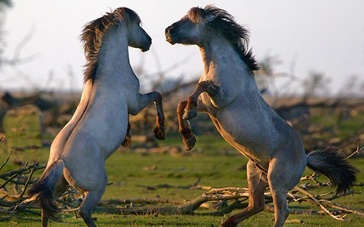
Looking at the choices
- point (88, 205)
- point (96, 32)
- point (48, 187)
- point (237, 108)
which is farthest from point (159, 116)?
point (48, 187)

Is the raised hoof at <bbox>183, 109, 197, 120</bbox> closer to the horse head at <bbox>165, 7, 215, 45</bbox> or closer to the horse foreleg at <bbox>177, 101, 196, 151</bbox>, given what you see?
the horse foreleg at <bbox>177, 101, 196, 151</bbox>

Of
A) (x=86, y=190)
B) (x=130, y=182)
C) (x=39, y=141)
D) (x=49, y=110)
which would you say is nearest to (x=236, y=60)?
(x=86, y=190)

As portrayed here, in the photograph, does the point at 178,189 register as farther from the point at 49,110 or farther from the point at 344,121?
the point at 344,121

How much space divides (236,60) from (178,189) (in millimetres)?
6381

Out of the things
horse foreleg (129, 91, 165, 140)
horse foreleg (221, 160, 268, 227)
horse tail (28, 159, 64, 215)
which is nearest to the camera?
horse tail (28, 159, 64, 215)

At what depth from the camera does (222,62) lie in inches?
391

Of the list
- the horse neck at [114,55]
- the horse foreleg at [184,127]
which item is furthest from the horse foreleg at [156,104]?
the horse neck at [114,55]

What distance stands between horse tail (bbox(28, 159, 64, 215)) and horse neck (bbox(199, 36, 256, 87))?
2242 millimetres

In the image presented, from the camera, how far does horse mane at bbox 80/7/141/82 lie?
9.49 metres

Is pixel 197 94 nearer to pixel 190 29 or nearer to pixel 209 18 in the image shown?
pixel 190 29

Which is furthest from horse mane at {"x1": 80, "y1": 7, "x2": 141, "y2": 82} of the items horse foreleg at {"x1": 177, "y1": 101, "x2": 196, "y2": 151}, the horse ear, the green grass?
the green grass

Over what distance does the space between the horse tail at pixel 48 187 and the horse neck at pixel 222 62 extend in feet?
7.36

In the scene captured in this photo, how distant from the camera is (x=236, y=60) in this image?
1002 cm

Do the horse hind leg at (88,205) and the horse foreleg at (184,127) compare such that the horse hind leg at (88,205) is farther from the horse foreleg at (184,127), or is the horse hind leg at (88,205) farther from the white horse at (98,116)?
the horse foreleg at (184,127)
